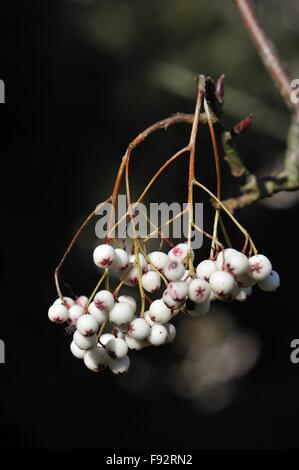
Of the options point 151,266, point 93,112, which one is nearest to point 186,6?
point 93,112

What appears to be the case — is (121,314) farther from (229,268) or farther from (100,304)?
(229,268)

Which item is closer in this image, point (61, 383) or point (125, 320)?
point (125, 320)

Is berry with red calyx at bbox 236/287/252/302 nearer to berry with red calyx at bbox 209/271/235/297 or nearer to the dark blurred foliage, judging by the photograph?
berry with red calyx at bbox 209/271/235/297

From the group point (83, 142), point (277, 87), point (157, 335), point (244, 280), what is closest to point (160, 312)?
point (157, 335)

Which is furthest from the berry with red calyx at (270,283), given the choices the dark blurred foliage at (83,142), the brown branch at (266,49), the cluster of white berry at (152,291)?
the dark blurred foliage at (83,142)
